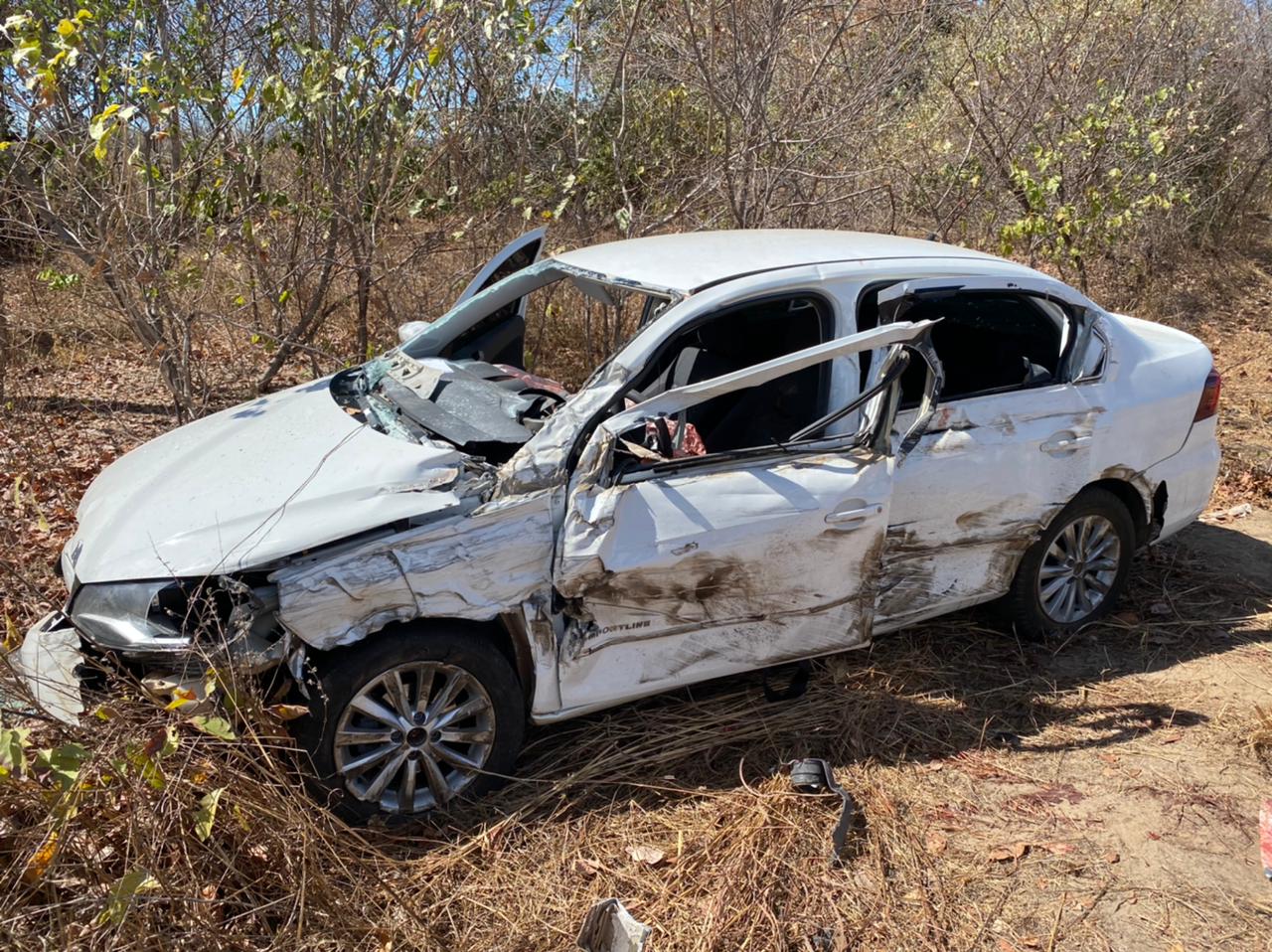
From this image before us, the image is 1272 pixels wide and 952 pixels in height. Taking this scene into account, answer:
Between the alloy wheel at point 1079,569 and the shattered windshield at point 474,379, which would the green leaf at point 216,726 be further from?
the alloy wheel at point 1079,569

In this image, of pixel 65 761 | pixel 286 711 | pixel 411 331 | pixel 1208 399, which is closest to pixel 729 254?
pixel 411 331

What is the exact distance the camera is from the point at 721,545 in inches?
143

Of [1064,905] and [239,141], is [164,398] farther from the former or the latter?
[1064,905]

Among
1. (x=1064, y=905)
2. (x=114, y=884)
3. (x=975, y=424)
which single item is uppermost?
(x=975, y=424)

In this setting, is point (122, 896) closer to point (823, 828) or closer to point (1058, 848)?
point (823, 828)

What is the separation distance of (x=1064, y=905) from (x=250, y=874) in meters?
2.39

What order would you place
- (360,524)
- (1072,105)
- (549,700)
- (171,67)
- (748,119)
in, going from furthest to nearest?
(1072,105), (748,119), (171,67), (549,700), (360,524)

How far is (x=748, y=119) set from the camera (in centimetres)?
763

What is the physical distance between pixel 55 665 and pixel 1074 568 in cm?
404

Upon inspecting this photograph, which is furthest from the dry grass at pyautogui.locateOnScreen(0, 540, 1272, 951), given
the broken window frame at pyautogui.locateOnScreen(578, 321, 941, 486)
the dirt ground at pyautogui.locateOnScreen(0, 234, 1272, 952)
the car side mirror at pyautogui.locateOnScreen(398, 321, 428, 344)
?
the car side mirror at pyautogui.locateOnScreen(398, 321, 428, 344)

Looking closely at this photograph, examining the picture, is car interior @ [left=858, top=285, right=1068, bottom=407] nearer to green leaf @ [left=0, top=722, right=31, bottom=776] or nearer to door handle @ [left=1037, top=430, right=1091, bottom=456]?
door handle @ [left=1037, top=430, right=1091, bottom=456]

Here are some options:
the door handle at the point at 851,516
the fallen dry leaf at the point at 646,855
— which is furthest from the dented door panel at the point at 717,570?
the fallen dry leaf at the point at 646,855

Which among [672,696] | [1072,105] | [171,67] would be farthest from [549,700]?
[1072,105]

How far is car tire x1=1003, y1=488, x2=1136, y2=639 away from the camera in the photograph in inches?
182
